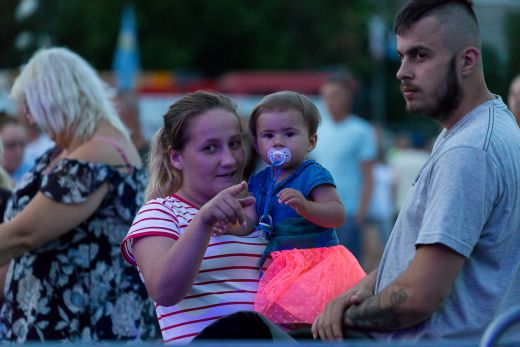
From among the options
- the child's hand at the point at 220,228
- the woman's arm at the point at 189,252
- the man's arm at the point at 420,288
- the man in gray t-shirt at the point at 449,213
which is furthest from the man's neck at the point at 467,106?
the child's hand at the point at 220,228

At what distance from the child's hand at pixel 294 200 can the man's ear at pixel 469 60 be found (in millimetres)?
645

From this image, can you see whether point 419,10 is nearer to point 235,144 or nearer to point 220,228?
point 235,144

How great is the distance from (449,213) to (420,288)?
224 mm

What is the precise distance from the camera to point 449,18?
283cm

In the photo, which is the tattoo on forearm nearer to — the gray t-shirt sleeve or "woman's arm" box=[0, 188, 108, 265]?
the gray t-shirt sleeve

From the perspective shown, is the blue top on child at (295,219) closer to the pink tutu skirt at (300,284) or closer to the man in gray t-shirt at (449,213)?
the pink tutu skirt at (300,284)

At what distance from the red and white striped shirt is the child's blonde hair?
1.41 ft

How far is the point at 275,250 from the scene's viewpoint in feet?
10.5

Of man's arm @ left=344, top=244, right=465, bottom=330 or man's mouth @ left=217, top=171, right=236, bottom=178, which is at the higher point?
man's mouth @ left=217, top=171, right=236, bottom=178

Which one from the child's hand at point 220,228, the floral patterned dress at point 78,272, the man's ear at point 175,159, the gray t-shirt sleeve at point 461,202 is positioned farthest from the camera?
the floral patterned dress at point 78,272

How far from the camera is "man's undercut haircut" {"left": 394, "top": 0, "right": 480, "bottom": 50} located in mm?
2816

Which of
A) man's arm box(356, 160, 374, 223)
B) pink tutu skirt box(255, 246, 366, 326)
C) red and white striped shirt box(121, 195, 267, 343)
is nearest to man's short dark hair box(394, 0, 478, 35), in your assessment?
pink tutu skirt box(255, 246, 366, 326)

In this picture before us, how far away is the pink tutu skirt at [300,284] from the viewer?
3.06 metres

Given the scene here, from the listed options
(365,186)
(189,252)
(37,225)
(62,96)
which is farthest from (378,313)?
(365,186)
